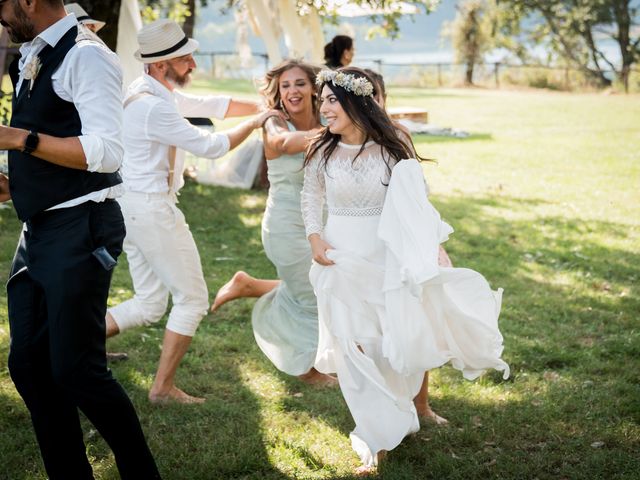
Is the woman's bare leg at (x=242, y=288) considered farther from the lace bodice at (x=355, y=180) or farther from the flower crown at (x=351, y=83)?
the flower crown at (x=351, y=83)

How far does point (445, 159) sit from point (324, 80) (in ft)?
36.0

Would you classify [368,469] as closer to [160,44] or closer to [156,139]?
[156,139]

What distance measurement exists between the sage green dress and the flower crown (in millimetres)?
944

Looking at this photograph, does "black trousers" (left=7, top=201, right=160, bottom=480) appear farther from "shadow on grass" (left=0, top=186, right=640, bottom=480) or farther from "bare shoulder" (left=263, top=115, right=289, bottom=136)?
"bare shoulder" (left=263, top=115, right=289, bottom=136)

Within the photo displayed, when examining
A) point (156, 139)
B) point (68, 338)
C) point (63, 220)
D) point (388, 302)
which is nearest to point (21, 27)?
point (63, 220)

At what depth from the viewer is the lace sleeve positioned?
4473 millimetres

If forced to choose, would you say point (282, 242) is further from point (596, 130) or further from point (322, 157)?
point (596, 130)

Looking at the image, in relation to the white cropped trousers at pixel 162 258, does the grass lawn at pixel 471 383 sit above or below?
below

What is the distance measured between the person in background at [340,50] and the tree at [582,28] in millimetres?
37947

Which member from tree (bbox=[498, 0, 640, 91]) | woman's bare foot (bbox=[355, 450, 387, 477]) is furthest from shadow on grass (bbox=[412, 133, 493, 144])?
tree (bbox=[498, 0, 640, 91])

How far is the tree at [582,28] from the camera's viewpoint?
47.3 metres

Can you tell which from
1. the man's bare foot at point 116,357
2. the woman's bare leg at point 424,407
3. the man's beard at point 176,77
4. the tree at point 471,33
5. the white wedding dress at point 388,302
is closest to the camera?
the white wedding dress at point 388,302

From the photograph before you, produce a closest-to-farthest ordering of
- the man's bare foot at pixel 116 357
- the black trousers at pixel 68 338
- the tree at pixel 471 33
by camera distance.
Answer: the black trousers at pixel 68 338 < the man's bare foot at pixel 116 357 < the tree at pixel 471 33

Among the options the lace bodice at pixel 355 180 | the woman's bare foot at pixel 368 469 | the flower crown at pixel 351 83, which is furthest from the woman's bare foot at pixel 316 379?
the flower crown at pixel 351 83
